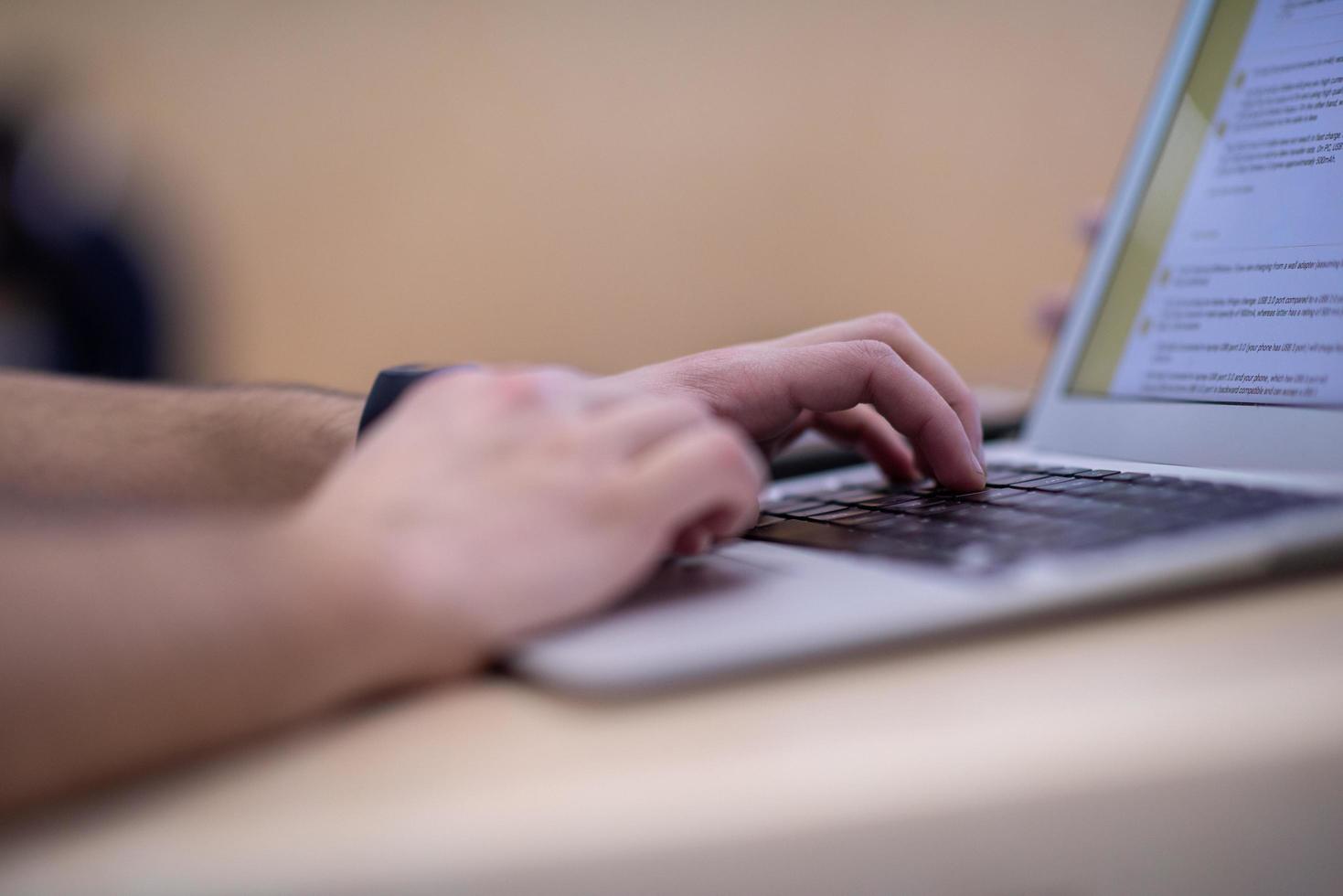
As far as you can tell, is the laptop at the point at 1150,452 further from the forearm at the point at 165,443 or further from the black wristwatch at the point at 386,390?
the forearm at the point at 165,443

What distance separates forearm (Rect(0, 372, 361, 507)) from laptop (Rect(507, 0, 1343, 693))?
0.31 metres

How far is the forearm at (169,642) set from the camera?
9.5 inches

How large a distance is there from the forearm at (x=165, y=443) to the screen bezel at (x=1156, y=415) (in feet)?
1.71

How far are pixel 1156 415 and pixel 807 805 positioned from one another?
53 centimetres

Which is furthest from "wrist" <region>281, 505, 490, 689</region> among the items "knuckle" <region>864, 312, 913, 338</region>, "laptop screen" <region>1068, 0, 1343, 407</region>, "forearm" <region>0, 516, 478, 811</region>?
"laptop screen" <region>1068, 0, 1343, 407</region>

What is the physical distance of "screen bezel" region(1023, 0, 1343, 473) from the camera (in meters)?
0.55

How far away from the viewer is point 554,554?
32 cm

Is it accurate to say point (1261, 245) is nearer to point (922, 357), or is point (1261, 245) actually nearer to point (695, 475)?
point (922, 357)

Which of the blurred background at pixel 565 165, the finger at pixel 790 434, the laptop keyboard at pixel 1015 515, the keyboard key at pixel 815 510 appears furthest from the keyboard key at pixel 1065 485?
the blurred background at pixel 565 165

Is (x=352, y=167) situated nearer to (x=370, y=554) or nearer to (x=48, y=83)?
(x=48, y=83)

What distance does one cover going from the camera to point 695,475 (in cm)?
35

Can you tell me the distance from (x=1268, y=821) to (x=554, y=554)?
0.70ft

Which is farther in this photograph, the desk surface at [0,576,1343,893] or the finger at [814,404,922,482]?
Result: the finger at [814,404,922,482]

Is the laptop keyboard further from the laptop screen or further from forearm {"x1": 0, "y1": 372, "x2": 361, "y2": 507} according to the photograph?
forearm {"x1": 0, "y1": 372, "x2": 361, "y2": 507}
